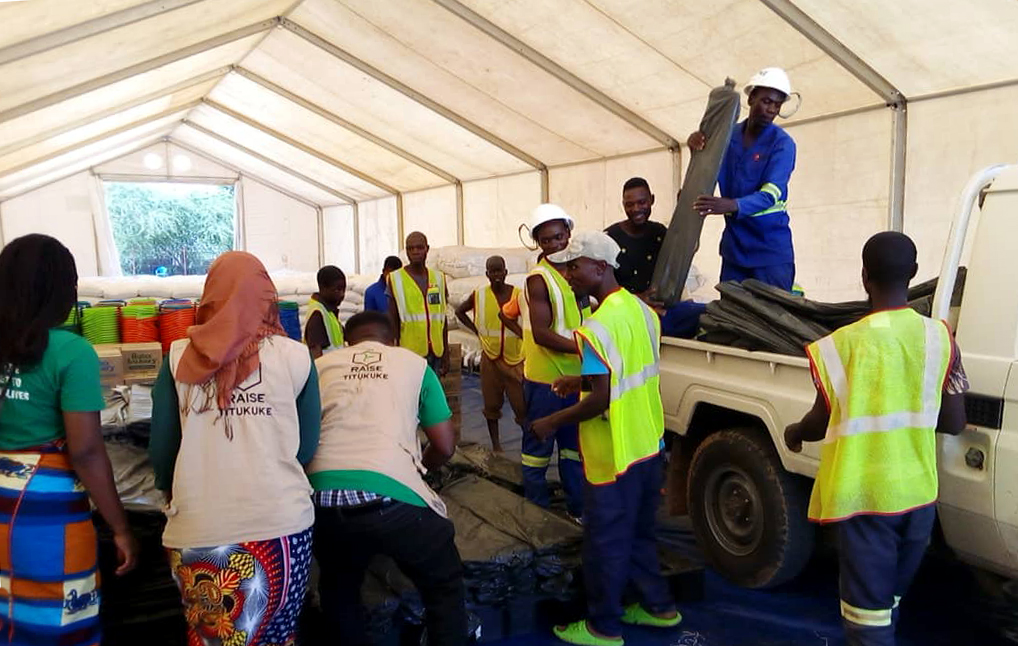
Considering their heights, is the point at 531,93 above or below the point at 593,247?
above

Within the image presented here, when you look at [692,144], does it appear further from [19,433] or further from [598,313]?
[19,433]

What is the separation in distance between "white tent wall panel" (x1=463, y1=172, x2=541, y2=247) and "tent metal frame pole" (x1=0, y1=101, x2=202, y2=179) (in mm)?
5815

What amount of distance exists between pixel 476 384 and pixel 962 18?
20.2 ft

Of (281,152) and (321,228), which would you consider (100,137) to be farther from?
(321,228)

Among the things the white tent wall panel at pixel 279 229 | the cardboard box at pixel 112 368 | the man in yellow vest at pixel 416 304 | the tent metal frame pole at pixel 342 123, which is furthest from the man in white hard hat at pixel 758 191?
the white tent wall panel at pixel 279 229

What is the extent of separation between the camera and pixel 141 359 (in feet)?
18.3

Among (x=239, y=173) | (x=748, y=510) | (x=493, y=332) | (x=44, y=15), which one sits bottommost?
(x=748, y=510)

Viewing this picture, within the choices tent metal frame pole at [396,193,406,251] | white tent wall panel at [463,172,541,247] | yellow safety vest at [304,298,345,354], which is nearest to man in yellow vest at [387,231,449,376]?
yellow safety vest at [304,298,345,354]

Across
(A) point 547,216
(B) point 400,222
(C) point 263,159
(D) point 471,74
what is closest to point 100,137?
(C) point 263,159

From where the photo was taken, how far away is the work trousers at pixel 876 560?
239 cm

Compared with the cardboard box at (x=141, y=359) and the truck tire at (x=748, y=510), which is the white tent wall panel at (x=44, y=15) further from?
the truck tire at (x=748, y=510)

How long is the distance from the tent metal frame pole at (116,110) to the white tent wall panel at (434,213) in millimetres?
4458

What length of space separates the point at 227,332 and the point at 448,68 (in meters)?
7.89

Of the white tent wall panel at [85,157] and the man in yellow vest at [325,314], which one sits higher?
the white tent wall panel at [85,157]
